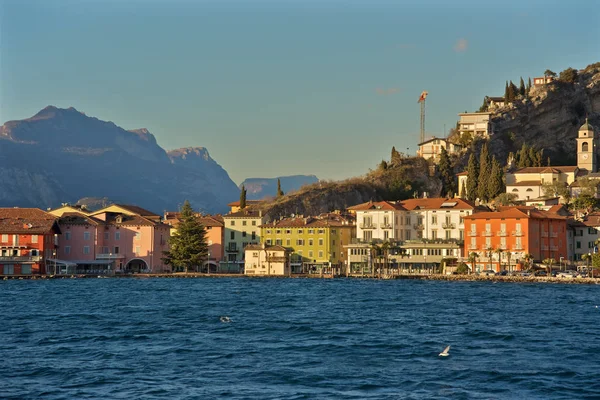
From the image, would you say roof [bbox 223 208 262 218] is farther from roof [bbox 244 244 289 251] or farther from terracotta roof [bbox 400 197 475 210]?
terracotta roof [bbox 400 197 475 210]

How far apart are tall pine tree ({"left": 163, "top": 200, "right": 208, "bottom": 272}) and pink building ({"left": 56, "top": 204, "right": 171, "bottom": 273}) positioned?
3.03 metres

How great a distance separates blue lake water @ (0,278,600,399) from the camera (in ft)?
120

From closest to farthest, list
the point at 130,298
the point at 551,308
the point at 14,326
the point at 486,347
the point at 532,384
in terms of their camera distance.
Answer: the point at 532,384, the point at 486,347, the point at 14,326, the point at 551,308, the point at 130,298

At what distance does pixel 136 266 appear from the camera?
128500 mm

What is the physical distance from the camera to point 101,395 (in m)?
35.0

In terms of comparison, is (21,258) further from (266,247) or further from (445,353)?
(445,353)

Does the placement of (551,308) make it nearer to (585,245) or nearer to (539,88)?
(585,245)

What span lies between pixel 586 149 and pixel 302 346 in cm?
10906

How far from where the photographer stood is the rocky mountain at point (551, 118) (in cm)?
16050

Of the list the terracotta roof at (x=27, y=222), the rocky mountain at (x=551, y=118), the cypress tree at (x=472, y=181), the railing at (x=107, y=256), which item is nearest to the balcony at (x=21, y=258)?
the terracotta roof at (x=27, y=222)

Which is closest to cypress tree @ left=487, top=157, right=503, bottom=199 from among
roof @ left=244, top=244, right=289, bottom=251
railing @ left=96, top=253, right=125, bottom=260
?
roof @ left=244, top=244, right=289, bottom=251

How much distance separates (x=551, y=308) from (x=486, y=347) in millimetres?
23390

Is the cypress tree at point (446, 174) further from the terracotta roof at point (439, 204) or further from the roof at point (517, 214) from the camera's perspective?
the roof at point (517, 214)

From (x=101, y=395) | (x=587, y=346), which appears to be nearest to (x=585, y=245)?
(x=587, y=346)
